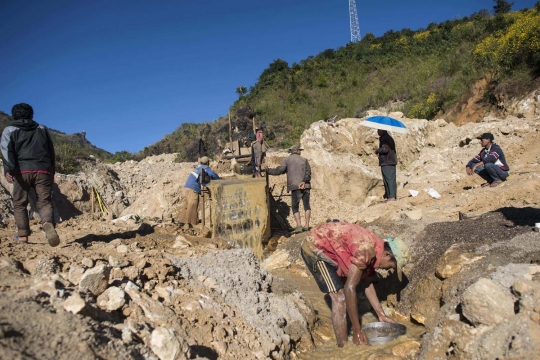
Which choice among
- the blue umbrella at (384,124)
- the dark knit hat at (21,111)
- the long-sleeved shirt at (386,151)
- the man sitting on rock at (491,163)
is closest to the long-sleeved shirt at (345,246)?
the dark knit hat at (21,111)

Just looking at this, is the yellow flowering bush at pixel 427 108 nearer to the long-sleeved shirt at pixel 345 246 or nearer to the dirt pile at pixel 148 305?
the dirt pile at pixel 148 305

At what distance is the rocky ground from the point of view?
215 centimetres

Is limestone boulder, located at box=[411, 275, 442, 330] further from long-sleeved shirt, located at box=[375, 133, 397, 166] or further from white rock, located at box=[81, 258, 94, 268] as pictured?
long-sleeved shirt, located at box=[375, 133, 397, 166]

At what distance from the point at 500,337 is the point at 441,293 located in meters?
1.11

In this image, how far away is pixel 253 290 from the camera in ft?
11.8

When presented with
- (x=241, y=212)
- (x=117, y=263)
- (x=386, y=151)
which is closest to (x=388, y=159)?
(x=386, y=151)

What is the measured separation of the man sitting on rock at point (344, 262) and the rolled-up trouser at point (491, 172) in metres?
4.73

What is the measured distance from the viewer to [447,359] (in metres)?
2.75

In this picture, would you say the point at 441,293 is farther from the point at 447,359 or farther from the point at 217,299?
the point at 217,299

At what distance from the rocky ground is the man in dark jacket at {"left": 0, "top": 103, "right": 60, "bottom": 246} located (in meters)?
0.36

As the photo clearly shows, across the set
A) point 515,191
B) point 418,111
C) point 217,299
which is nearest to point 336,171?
point 515,191

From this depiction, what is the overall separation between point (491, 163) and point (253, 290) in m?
5.42

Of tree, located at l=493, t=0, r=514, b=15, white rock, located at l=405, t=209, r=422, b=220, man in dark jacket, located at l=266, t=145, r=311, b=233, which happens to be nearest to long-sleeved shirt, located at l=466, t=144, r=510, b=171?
white rock, located at l=405, t=209, r=422, b=220

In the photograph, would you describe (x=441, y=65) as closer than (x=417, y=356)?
No
